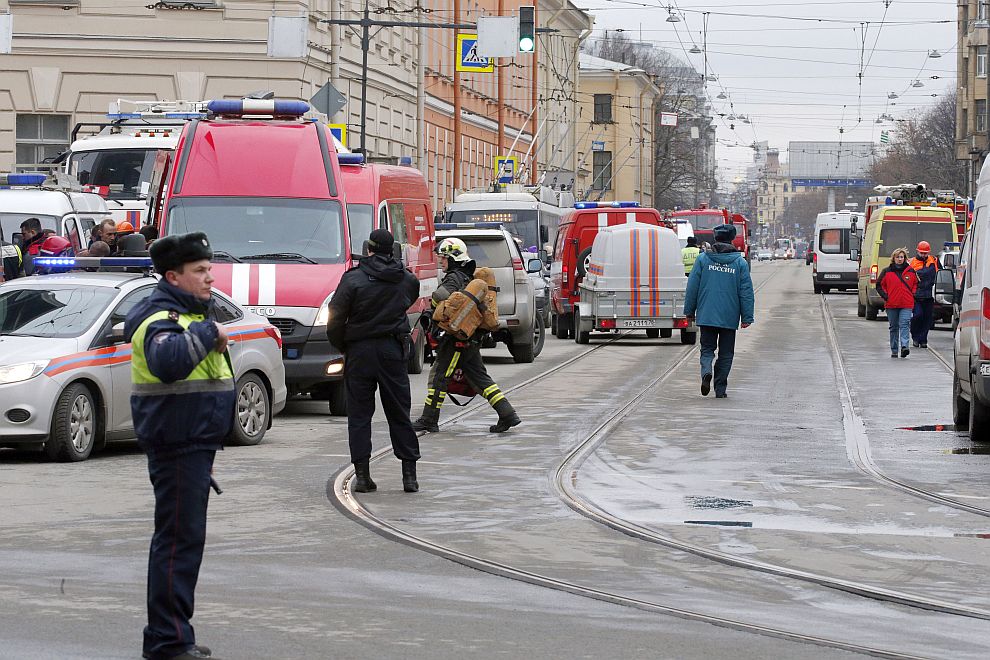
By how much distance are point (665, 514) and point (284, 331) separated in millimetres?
6843

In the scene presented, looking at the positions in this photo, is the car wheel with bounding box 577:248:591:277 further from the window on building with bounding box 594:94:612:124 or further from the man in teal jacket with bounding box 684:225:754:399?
the window on building with bounding box 594:94:612:124

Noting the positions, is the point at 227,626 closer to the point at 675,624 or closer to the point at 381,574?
the point at 381,574

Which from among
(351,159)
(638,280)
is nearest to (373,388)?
(351,159)

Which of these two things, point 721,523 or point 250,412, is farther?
point 250,412

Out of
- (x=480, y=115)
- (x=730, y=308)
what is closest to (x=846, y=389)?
(x=730, y=308)

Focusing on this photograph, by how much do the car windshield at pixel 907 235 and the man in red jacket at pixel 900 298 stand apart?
1492cm

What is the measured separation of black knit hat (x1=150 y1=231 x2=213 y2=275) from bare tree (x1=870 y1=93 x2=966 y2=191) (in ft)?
277

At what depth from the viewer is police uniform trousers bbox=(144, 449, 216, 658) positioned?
6316mm

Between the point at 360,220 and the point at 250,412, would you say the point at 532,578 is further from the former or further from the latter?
the point at 360,220

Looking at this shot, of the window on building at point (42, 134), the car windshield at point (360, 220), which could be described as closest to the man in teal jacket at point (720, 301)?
the car windshield at point (360, 220)

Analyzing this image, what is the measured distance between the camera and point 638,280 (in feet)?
98.7

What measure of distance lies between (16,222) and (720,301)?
985 cm

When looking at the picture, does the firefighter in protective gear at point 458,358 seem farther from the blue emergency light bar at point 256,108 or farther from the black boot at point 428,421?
the blue emergency light bar at point 256,108

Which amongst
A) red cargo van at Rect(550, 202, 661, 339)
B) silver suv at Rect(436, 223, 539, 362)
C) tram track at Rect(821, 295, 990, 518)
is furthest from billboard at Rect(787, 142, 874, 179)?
tram track at Rect(821, 295, 990, 518)
